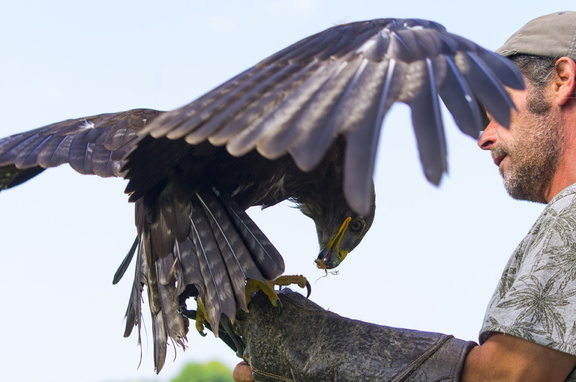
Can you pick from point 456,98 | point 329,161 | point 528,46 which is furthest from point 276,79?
point 329,161

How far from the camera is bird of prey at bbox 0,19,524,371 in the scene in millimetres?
1962

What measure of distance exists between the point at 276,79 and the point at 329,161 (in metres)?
1.44

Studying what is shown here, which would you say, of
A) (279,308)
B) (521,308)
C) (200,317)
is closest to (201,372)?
(200,317)

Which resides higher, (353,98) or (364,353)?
(353,98)

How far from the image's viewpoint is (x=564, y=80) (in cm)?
292

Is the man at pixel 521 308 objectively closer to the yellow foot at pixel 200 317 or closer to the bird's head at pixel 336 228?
the yellow foot at pixel 200 317

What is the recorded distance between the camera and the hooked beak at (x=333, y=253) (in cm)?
400

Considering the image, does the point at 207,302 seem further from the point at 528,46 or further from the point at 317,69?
the point at 528,46

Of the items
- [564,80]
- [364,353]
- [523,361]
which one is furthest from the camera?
[564,80]

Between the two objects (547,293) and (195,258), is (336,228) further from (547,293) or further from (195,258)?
(547,293)

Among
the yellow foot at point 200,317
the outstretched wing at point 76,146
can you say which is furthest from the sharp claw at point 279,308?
the outstretched wing at point 76,146

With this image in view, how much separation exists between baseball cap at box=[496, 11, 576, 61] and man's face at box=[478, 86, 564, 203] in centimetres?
14

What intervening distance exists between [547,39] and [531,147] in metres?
0.40

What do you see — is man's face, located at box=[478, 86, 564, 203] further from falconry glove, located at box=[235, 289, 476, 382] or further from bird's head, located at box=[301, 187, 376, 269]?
bird's head, located at box=[301, 187, 376, 269]
